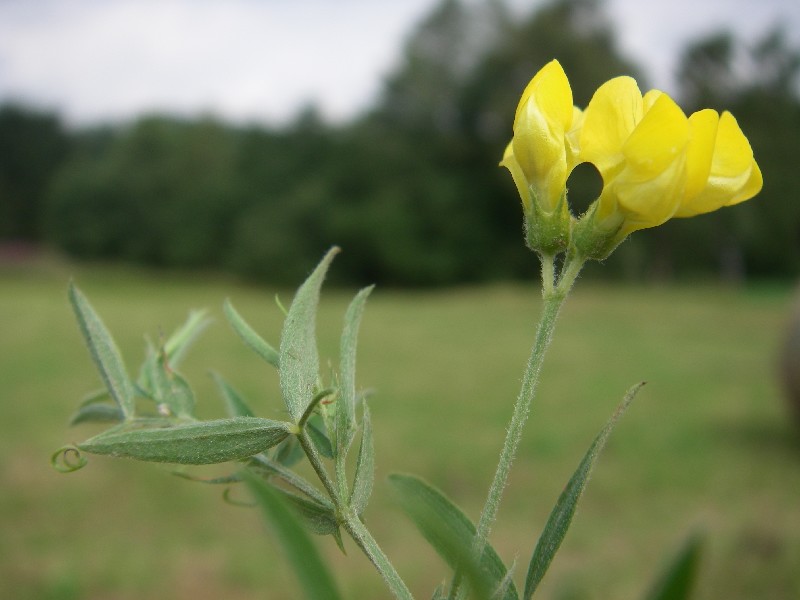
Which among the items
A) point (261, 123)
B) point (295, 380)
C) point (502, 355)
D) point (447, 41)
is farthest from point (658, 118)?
point (261, 123)

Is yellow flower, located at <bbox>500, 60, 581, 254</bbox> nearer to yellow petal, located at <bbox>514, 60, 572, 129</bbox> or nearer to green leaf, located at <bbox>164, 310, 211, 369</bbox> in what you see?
yellow petal, located at <bbox>514, 60, 572, 129</bbox>

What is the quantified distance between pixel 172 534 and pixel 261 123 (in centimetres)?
1592

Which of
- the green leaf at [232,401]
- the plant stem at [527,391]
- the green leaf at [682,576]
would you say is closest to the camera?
the green leaf at [682,576]

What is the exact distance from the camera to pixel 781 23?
49.9 ft

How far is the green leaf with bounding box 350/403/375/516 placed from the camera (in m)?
0.36

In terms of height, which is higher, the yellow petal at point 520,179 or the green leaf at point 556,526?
the yellow petal at point 520,179

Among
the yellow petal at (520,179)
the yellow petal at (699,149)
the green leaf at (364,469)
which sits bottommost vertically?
the green leaf at (364,469)

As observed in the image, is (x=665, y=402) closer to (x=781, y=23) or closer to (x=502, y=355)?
(x=502, y=355)

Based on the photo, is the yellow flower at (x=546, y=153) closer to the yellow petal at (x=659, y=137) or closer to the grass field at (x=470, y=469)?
the yellow petal at (x=659, y=137)

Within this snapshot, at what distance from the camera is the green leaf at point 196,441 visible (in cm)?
31

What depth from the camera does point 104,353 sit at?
1.36ft

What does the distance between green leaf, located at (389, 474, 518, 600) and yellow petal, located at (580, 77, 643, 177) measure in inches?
6.4

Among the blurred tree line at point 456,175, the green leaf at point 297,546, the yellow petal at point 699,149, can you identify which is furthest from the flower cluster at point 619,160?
the blurred tree line at point 456,175

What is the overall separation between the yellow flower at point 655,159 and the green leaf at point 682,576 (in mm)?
176
